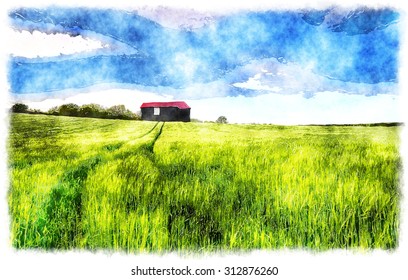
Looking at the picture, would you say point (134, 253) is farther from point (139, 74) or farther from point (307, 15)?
point (307, 15)

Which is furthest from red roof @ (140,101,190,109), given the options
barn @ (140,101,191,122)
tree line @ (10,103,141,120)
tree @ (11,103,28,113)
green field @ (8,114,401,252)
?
tree @ (11,103,28,113)

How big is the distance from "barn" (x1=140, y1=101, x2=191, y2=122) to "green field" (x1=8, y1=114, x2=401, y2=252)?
0.29 meters

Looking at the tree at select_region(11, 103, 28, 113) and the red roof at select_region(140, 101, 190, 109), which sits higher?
the red roof at select_region(140, 101, 190, 109)

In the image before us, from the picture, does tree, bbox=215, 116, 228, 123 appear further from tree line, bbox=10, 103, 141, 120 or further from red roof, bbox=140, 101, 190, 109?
tree line, bbox=10, 103, 141, 120

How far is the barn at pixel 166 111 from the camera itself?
529cm

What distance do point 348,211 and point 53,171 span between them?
3.63 meters

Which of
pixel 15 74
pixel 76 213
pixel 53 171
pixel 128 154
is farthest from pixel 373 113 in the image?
pixel 15 74

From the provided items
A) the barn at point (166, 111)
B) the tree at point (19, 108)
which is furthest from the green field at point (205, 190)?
the barn at point (166, 111)

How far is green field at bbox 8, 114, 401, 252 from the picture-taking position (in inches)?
117

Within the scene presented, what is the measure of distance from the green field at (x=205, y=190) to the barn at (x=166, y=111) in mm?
285

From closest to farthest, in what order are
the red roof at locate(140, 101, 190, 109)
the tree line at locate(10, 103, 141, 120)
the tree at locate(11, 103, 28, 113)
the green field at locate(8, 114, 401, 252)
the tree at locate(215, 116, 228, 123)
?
the green field at locate(8, 114, 401, 252) → the tree at locate(11, 103, 28, 113) → the tree line at locate(10, 103, 141, 120) → the red roof at locate(140, 101, 190, 109) → the tree at locate(215, 116, 228, 123)

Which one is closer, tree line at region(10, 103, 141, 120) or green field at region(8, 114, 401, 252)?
green field at region(8, 114, 401, 252)

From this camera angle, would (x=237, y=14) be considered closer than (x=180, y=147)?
Yes

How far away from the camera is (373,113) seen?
507cm
